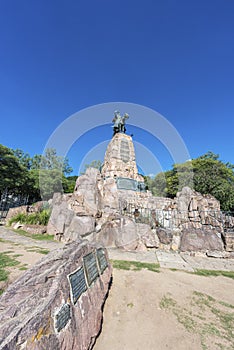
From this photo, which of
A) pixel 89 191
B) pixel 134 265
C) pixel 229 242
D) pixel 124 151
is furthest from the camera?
pixel 124 151

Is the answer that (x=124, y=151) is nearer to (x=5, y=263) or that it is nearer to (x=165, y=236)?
(x=165, y=236)

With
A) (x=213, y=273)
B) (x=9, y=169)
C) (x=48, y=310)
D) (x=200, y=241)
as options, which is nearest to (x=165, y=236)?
(x=200, y=241)

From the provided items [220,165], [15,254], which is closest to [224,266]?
[15,254]

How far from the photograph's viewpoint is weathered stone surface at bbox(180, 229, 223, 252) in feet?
20.7

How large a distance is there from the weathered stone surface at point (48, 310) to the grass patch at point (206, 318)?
1366 millimetres

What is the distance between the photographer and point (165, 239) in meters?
6.89

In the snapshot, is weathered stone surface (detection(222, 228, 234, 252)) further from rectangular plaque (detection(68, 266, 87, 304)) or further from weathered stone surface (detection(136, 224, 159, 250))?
rectangular plaque (detection(68, 266, 87, 304))

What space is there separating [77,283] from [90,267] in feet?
2.10

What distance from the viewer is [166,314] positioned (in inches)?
97.9

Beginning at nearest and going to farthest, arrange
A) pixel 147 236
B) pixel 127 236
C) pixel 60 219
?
pixel 127 236, pixel 147 236, pixel 60 219

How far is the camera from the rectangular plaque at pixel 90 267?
242 cm

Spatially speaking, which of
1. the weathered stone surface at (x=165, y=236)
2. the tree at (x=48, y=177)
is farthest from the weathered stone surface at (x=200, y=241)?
the tree at (x=48, y=177)

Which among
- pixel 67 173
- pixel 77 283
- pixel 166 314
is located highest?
pixel 67 173

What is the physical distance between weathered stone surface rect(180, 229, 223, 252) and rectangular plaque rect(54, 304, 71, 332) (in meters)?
6.18
